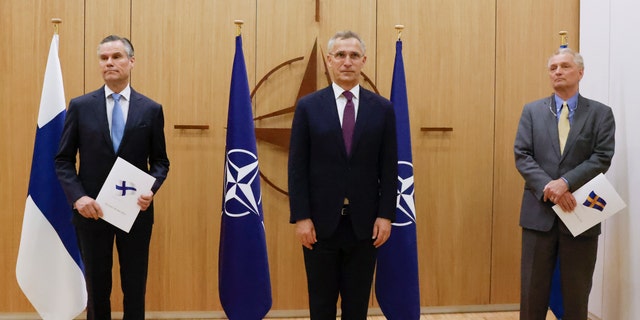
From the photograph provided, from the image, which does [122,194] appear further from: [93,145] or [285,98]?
[285,98]

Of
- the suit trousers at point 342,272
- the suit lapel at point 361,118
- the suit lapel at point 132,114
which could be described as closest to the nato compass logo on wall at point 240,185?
the suit lapel at point 132,114

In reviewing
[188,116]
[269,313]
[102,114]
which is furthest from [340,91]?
[269,313]

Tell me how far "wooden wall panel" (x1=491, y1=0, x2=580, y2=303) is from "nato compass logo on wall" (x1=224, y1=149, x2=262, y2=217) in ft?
5.85

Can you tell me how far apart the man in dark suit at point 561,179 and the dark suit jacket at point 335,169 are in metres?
1.06

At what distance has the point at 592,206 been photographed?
295cm

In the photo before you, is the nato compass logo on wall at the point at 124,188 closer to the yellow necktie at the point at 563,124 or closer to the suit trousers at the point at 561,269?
the suit trousers at the point at 561,269

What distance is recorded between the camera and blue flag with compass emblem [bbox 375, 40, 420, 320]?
3.42 meters

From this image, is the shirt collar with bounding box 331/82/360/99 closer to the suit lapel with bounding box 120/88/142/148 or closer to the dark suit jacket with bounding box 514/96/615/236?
the suit lapel with bounding box 120/88/142/148

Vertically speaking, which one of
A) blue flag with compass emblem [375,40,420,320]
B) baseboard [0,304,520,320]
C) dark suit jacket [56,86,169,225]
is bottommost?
baseboard [0,304,520,320]

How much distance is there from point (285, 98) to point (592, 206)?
198 cm

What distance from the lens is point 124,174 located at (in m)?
2.62

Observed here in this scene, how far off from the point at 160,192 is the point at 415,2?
216 cm

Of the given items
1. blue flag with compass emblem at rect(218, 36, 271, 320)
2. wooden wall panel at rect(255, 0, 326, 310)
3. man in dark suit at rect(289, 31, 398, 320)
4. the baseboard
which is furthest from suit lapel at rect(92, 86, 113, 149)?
the baseboard

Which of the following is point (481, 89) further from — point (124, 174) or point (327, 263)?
point (124, 174)
